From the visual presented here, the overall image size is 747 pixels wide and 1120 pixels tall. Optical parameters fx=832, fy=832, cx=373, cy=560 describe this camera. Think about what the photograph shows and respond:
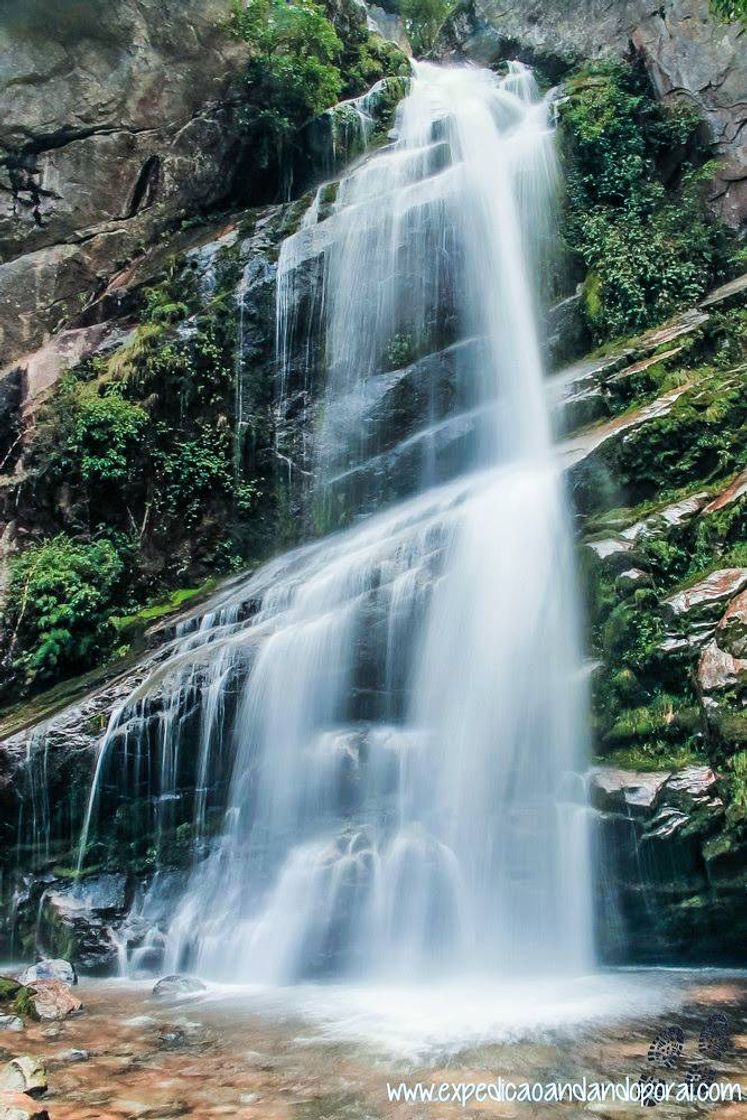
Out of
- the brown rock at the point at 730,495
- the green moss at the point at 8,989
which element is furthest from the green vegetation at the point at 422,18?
the green moss at the point at 8,989

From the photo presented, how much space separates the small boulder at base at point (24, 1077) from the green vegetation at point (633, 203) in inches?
467

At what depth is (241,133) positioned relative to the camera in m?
18.2

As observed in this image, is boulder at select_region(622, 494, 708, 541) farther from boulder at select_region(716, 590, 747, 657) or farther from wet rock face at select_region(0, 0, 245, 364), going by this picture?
wet rock face at select_region(0, 0, 245, 364)

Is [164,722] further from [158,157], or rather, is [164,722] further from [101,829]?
[158,157]

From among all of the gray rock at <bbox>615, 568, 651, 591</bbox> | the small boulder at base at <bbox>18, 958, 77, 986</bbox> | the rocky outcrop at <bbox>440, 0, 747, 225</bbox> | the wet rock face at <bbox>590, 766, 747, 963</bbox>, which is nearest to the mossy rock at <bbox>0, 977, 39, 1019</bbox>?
the small boulder at base at <bbox>18, 958, 77, 986</bbox>

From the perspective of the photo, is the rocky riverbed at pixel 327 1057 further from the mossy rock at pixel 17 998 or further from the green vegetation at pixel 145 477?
the green vegetation at pixel 145 477

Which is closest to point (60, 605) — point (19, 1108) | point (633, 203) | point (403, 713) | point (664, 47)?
point (403, 713)

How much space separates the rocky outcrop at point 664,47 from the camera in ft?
49.9

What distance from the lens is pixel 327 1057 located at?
17.1ft

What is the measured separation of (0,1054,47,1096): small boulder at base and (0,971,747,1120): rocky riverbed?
0.27 ft

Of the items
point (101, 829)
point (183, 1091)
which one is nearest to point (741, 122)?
point (101, 829)

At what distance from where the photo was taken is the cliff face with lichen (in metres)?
7.30

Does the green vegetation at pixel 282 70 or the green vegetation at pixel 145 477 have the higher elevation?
the green vegetation at pixel 282 70

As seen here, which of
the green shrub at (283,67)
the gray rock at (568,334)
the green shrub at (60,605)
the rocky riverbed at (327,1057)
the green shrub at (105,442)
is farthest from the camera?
the green shrub at (283,67)
